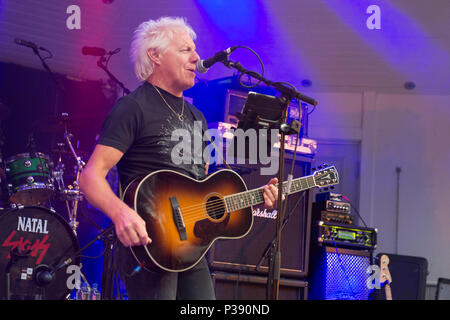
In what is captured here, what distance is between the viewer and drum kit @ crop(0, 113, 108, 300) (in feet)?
14.3

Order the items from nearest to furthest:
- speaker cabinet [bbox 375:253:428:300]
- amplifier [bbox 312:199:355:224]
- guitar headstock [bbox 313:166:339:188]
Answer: guitar headstock [bbox 313:166:339:188] → amplifier [bbox 312:199:355:224] → speaker cabinet [bbox 375:253:428:300]

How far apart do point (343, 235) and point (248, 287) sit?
1110 millimetres

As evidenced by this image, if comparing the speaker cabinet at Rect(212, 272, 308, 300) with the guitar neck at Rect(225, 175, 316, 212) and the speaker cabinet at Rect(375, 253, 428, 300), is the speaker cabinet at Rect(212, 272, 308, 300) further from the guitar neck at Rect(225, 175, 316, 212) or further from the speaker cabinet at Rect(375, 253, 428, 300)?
the speaker cabinet at Rect(375, 253, 428, 300)

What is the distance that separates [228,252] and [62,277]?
152 cm

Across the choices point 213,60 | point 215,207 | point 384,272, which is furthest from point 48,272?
point 384,272

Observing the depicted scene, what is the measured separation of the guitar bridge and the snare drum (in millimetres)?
2615

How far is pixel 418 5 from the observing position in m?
6.38

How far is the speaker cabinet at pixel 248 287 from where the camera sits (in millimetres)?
4449

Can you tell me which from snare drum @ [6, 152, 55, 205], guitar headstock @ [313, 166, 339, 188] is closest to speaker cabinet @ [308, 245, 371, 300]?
guitar headstock @ [313, 166, 339, 188]

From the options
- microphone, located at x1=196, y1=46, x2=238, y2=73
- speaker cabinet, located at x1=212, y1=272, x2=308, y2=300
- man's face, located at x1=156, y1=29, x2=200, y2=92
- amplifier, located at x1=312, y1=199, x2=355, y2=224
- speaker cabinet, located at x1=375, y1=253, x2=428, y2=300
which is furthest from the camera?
speaker cabinet, located at x1=375, y1=253, x2=428, y2=300

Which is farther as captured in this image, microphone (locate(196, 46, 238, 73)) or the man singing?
microphone (locate(196, 46, 238, 73))

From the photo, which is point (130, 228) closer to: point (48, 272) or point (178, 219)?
point (178, 219)

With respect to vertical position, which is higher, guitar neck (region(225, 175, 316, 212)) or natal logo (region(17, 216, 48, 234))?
guitar neck (region(225, 175, 316, 212))

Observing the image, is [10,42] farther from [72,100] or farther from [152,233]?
[152,233]
